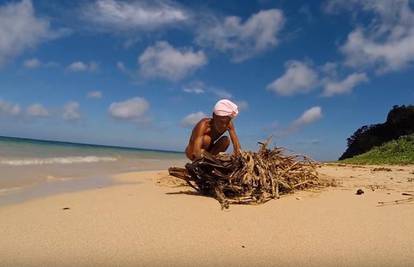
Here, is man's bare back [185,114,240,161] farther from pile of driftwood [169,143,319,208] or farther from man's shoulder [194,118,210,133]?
pile of driftwood [169,143,319,208]

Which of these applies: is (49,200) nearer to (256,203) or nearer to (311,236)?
(256,203)

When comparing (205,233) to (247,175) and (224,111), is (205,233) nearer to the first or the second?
(247,175)

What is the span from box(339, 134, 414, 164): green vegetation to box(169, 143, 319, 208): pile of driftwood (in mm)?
7711

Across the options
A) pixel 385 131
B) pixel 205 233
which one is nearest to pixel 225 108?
pixel 205 233

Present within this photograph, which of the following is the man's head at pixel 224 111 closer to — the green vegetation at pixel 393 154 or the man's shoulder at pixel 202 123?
the man's shoulder at pixel 202 123

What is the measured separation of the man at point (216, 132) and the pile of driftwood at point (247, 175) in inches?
20.5

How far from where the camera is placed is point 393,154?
1308cm

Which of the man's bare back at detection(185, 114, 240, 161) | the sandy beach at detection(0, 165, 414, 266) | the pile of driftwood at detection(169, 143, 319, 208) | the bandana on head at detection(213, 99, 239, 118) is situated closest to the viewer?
the sandy beach at detection(0, 165, 414, 266)

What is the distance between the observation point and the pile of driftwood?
13.7 feet

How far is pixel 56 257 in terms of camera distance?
2.27 metres

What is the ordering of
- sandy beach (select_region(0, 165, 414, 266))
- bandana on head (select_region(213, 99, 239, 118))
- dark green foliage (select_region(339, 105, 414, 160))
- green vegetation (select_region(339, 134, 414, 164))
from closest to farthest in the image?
sandy beach (select_region(0, 165, 414, 266)) < bandana on head (select_region(213, 99, 239, 118)) < green vegetation (select_region(339, 134, 414, 164)) < dark green foliage (select_region(339, 105, 414, 160))

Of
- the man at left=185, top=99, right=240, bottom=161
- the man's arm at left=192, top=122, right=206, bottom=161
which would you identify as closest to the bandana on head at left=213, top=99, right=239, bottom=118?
the man at left=185, top=99, right=240, bottom=161

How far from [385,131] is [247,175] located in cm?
1735

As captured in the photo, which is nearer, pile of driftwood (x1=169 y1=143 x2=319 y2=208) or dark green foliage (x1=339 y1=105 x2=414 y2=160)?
pile of driftwood (x1=169 y1=143 x2=319 y2=208)
